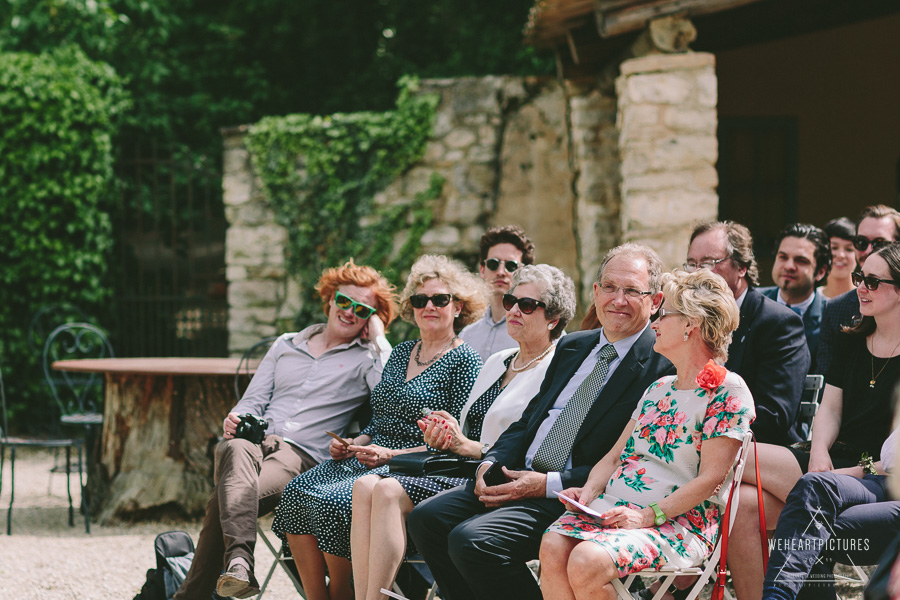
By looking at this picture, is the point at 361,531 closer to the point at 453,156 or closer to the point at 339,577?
the point at 339,577

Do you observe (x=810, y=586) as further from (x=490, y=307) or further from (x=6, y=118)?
(x=6, y=118)

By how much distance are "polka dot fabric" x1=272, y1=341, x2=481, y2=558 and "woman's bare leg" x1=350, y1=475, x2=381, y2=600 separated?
138 mm

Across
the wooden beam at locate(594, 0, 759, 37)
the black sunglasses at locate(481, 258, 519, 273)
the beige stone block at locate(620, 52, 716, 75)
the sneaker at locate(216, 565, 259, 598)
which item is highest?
the wooden beam at locate(594, 0, 759, 37)

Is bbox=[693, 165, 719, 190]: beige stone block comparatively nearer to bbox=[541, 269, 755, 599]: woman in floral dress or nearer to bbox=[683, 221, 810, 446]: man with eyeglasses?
bbox=[683, 221, 810, 446]: man with eyeglasses

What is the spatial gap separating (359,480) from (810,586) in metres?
1.61

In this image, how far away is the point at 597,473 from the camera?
3.06 metres

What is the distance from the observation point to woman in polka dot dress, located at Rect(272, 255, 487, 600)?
3.62m

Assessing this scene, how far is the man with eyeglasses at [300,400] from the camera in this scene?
3701mm

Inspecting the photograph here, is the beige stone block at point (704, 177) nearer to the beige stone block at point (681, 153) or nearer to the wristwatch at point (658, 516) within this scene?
the beige stone block at point (681, 153)

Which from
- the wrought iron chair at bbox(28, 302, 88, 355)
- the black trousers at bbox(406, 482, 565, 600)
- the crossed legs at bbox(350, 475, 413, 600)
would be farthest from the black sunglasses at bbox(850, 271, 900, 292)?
the wrought iron chair at bbox(28, 302, 88, 355)

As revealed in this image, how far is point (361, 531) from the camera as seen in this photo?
3.41 m

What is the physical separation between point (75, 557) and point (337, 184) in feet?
14.5

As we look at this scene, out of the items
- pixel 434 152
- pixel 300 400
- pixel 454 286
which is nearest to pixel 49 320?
pixel 434 152

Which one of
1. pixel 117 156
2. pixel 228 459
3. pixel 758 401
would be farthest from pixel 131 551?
pixel 117 156
